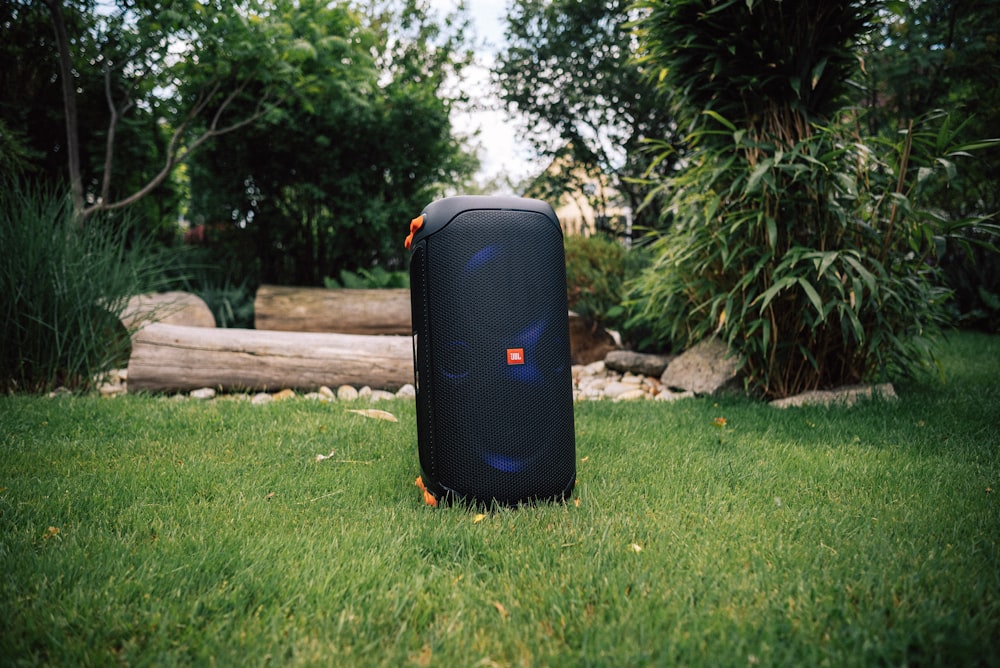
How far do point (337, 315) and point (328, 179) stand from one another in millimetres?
2391

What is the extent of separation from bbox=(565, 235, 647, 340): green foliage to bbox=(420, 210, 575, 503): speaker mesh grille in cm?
359

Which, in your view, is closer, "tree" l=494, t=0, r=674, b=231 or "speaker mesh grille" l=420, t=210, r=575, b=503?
"speaker mesh grille" l=420, t=210, r=575, b=503

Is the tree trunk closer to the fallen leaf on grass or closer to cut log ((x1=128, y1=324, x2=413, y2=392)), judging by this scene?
cut log ((x1=128, y1=324, x2=413, y2=392))

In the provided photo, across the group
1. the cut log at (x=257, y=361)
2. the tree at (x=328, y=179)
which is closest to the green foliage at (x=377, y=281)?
the tree at (x=328, y=179)

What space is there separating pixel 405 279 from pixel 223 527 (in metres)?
5.27

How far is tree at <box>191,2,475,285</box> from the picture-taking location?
23.7 ft

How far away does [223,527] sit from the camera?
1.75m

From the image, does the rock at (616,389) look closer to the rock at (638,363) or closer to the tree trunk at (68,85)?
the rock at (638,363)

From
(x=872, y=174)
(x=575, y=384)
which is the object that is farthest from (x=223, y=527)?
(x=872, y=174)

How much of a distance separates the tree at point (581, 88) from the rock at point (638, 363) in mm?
3174

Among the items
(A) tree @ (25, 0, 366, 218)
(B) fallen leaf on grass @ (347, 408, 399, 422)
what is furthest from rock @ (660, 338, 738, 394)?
(A) tree @ (25, 0, 366, 218)

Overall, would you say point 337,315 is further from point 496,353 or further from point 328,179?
point 496,353

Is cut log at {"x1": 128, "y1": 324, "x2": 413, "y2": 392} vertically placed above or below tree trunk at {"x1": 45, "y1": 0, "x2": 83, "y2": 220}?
below

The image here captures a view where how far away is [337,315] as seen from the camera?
580cm
